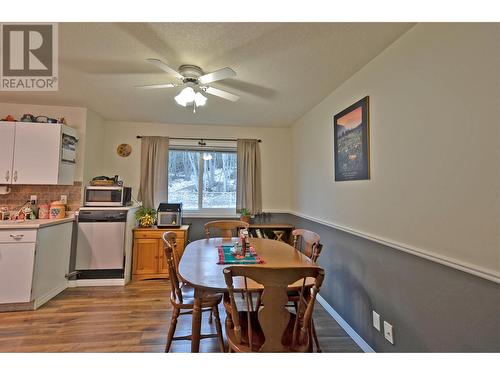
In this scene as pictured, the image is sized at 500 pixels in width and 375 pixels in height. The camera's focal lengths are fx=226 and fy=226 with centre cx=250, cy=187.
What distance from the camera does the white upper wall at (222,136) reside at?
3754 mm

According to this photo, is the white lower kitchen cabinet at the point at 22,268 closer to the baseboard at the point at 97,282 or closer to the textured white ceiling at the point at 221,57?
the baseboard at the point at 97,282

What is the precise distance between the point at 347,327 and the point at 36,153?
4.06 metres

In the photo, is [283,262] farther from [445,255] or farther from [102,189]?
[102,189]

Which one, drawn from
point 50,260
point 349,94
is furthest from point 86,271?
point 349,94

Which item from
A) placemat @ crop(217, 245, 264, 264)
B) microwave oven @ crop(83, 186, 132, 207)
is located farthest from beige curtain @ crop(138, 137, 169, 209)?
placemat @ crop(217, 245, 264, 264)

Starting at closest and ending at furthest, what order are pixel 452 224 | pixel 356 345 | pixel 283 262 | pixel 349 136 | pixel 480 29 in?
pixel 480 29 → pixel 452 224 → pixel 283 262 → pixel 356 345 → pixel 349 136

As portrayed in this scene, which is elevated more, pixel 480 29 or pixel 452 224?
pixel 480 29

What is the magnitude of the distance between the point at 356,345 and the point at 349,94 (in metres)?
2.29

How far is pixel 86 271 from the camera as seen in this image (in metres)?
3.10

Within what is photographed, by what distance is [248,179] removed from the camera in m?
3.92

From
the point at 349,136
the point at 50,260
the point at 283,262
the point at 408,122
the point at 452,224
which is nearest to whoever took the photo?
the point at 452,224

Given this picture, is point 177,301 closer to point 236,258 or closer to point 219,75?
point 236,258

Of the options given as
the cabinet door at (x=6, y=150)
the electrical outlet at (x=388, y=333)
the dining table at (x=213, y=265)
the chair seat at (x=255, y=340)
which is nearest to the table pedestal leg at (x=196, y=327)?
the dining table at (x=213, y=265)

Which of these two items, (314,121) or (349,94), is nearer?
(349,94)
